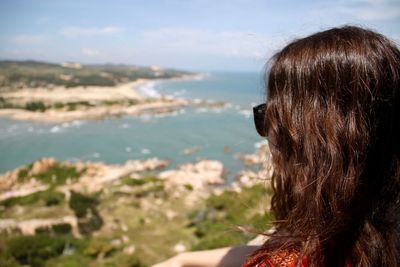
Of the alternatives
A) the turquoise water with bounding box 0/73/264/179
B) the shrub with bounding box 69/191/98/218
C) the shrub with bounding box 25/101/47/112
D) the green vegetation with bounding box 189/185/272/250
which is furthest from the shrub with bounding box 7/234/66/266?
the shrub with bounding box 25/101/47/112

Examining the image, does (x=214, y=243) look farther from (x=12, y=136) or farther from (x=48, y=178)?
(x=12, y=136)

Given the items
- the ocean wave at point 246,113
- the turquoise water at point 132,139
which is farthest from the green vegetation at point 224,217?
the ocean wave at point 246,113

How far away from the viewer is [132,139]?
88.3 feet

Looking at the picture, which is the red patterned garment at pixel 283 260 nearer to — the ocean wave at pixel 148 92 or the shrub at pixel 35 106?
the shrub at pixel 35 106

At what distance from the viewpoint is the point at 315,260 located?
0.90 metres

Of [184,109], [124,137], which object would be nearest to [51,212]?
[124,137]

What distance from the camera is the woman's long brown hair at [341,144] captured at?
93 cm

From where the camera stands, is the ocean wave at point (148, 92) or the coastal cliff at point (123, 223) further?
the ocean wave at point (148, 92)

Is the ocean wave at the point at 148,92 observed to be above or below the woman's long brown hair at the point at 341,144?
above

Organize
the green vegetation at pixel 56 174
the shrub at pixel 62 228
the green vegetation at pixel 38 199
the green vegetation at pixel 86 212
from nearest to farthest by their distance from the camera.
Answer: the shrub at pixel 62 228, the green vegetation at pixel 86 212, the green vegetation at pixel 38 199, the green vegetation at pixel 56 174

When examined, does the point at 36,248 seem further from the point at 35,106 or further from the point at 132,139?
the point at 35,106

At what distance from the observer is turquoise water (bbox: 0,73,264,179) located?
22.2 metres

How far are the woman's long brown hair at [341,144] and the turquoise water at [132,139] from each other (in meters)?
17.5

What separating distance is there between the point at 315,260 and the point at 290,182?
0.23m
